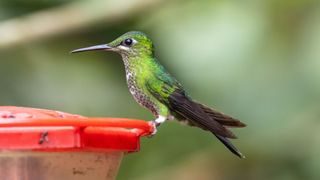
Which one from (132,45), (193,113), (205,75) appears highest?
(132,45)

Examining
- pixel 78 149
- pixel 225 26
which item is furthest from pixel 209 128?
pixel 225 26

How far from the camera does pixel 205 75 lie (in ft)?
23.3

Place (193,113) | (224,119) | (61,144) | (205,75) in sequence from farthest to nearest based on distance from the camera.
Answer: (205,75) → (193,113) → (224,119) → (61,144)

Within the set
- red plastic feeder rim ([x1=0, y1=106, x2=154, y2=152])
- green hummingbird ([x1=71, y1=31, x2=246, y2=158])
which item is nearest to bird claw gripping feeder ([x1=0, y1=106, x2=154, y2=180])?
red plastic feeder rim ([x1=0, y1=106, x2=154, y2=152])

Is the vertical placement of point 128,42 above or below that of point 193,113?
above

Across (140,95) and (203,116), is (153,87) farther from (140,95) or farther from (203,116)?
(203,116)

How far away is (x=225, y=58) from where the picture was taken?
7.07 metres

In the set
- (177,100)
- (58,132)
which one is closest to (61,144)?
(58,132)

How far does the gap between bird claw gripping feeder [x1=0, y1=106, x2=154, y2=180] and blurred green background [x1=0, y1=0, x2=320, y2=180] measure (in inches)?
132

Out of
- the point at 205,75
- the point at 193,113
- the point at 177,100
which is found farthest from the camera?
the point at 205,75

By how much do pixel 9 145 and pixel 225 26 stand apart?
4.28 meters

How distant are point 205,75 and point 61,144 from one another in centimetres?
429

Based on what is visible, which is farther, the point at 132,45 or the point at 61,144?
the point at 132,45

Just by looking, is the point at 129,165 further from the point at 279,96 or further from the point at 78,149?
the point at 78,149
